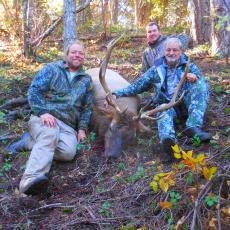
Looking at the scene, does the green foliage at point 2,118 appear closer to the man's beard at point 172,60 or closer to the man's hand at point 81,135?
the man's hand at point 81,135

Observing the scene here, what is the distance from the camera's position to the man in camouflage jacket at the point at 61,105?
217 inches

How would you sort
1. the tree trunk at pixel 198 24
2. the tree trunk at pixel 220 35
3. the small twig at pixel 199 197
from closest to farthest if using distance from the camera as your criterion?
the small twig at pixel 199 197
the tree trunk at pixel 220 35
the tree trunk at pixel 198 24

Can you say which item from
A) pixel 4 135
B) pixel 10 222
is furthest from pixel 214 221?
pixel 4 135

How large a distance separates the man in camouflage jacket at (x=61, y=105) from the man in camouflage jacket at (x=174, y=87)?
0.63 meters

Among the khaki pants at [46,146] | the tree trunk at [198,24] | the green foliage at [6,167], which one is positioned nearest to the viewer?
the khaki pants at [46,146]

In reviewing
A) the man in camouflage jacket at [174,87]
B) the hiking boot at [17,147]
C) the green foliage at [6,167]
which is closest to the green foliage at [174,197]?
the man in camouflage jacket at [174,87]

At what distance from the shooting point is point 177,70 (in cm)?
616

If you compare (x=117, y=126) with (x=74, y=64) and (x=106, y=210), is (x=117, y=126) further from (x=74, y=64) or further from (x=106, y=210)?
(x=106, y=210)

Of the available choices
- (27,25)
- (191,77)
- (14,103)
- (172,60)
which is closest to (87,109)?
(172,60)

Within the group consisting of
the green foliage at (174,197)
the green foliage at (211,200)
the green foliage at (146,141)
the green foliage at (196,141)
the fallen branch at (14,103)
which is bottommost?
the green foliage at (146,141)

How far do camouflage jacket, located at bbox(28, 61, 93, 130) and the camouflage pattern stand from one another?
0.64 m

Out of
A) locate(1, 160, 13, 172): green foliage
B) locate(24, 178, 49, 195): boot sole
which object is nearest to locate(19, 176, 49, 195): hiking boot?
locate(24, 178, 49, 195): boot sole

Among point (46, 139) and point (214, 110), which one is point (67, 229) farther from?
point (214, 110)

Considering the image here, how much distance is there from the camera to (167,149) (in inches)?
207
